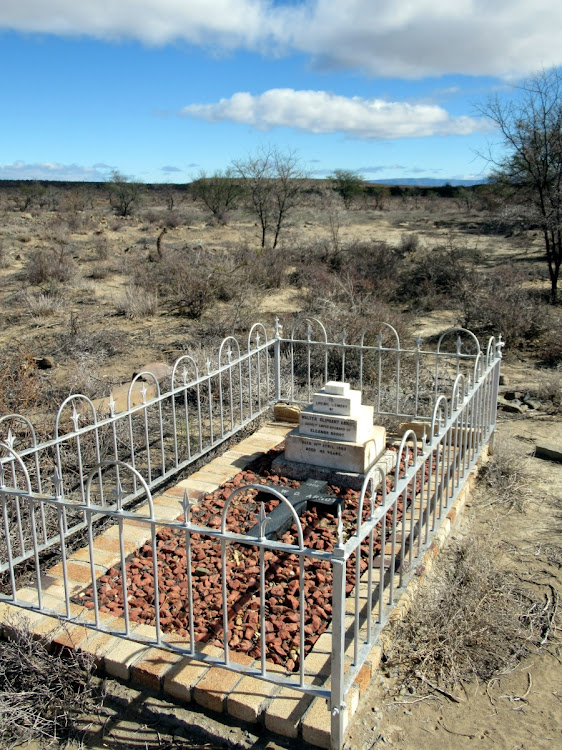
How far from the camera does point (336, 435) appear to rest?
5090 millimetres

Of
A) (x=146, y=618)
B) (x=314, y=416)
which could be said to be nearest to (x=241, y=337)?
(x=314, y=416)

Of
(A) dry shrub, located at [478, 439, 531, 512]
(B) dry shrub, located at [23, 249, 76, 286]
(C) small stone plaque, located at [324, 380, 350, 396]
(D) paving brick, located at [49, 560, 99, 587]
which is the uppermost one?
(B) dry shrub, located at [23, 249, 76, 286]

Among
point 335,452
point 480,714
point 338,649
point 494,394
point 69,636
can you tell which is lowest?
point 480,714

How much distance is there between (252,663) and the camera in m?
3.01

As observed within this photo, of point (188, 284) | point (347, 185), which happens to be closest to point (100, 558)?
point (188, 284)

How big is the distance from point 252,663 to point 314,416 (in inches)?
93.5

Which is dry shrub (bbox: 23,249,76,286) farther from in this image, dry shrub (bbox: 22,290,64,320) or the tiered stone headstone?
the tiered stone headstone

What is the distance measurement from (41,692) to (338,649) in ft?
4.39

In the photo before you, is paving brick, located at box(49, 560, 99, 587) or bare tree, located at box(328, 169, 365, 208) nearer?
paving brick, located at box(49, 560, 99, 587)

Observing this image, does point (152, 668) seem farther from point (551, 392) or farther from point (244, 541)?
point (551, 392)

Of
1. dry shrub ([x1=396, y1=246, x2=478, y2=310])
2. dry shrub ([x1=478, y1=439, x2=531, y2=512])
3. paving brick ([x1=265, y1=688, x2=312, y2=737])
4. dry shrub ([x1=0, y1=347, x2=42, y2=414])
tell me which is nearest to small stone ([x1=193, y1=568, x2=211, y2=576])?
paving brick ([x1=265, y1=688, x2=312, y2=737])

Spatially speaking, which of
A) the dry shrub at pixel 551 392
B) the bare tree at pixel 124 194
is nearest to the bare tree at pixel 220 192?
the bare tree at pixel 124 194

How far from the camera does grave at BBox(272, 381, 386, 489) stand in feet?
16.4

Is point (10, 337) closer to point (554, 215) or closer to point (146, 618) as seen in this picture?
point (146, 618)
